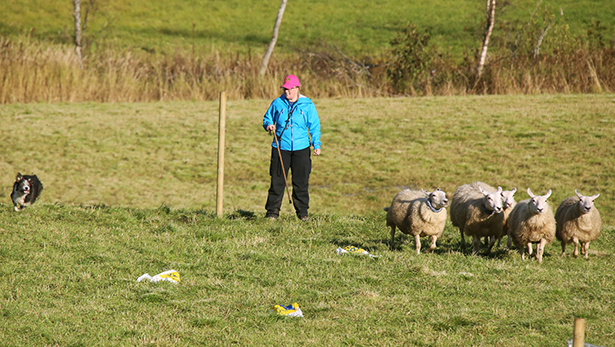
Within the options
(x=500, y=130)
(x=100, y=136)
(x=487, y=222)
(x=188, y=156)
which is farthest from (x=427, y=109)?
(x=487, y=222)

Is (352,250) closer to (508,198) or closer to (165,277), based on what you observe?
(508,198)

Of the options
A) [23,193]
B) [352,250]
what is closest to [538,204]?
[352,250]

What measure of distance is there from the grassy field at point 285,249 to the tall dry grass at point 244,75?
3.57 m

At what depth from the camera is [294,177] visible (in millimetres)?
10758

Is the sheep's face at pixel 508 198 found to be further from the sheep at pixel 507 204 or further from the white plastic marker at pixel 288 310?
the white plastic marker at pixel 288 310

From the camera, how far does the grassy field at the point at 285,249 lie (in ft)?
19.2

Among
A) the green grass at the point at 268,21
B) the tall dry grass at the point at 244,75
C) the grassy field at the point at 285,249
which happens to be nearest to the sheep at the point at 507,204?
the grassy field at the point at 285,249

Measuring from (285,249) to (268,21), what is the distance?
43.4 meters

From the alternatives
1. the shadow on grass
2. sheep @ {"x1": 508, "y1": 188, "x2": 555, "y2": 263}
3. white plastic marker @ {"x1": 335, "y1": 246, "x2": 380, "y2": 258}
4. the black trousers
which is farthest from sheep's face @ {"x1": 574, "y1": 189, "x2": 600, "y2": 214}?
the shadow on grass

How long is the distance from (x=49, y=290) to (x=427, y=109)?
17406 millimetres

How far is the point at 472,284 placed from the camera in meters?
7.17

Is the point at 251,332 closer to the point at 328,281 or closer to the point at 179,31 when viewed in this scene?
the point at 328,281

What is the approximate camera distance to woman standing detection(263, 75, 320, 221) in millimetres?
10461

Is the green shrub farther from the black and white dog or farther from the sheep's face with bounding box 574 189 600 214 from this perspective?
the black and white dog
